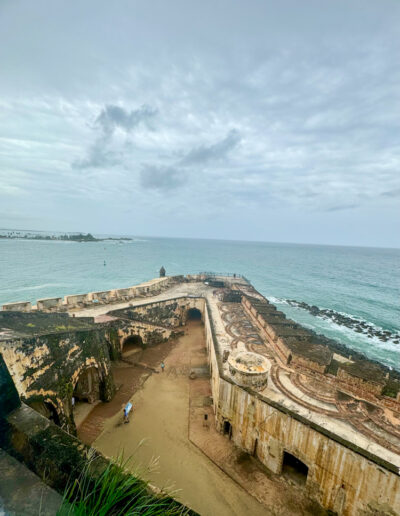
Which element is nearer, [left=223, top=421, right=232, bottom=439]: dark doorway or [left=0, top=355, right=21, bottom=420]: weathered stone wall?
[left=0, top=355, right=21, bottom=420]: weathered stone wall

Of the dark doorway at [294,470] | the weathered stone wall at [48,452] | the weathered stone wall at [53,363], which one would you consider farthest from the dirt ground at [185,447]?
the weathered stone wall at [48,452]

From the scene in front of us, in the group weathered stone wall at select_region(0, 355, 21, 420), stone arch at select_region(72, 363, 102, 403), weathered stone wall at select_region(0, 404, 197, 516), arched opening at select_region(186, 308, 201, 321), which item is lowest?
arched opening at select_region(186, 308, 201, 321)

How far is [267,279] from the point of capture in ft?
259

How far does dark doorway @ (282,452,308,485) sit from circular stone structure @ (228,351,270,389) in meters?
3.93

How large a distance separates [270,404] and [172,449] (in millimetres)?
6672

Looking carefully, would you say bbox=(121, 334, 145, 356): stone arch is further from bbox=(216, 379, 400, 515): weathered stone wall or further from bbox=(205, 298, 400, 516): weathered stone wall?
bbox=(216, 379, 400, 515): weathered stone wall

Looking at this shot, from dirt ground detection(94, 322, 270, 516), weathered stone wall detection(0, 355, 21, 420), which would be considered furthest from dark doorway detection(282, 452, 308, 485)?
weathered stone wall detection(0, 355, 21, 420)

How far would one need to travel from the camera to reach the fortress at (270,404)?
5117 millimetres

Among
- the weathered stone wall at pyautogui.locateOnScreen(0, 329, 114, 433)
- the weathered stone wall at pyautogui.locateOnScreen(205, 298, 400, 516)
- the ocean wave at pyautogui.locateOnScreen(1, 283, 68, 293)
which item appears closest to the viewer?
the weathered stone wall at pyautogui.locateOnScreen(205, 298, 400, 516)

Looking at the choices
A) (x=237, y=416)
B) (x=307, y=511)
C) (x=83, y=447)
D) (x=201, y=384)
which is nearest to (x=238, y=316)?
(x=201, y=384)

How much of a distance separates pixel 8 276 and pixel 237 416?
66.3 m

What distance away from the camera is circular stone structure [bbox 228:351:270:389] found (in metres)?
13.4

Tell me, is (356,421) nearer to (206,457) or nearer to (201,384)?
(206,457)

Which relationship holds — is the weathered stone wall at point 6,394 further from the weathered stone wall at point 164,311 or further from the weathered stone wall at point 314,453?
the weathered stone wall at point 164,311
